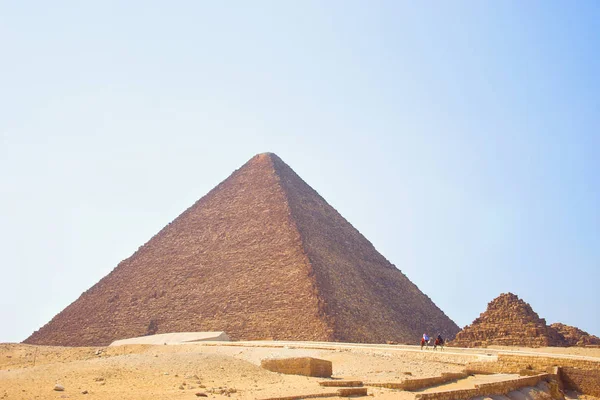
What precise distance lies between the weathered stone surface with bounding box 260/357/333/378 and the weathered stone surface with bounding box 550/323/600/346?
58.0ft

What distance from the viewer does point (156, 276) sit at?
140ft

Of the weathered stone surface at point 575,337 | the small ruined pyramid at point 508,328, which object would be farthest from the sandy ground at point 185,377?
the weathered stone surface at point 575,337

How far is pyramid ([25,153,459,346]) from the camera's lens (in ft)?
111

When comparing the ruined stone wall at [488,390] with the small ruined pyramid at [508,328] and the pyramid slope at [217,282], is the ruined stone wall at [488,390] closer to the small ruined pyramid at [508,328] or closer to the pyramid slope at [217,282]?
the small ruined pyramid at [508,328]

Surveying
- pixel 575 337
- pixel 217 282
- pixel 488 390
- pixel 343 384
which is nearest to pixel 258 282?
pixel 217 282

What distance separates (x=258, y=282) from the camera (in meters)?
36.8

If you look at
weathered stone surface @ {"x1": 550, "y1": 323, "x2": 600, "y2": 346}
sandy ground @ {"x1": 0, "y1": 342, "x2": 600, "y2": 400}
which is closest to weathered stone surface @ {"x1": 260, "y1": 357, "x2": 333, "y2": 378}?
sandy ground @ {"x1": 0, "y1": 342, "x2": 600, "y2": 400}

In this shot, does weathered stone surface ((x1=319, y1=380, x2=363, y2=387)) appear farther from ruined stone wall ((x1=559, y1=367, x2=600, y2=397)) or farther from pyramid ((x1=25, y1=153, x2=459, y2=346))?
pyramid ((x1=25, y1=153, x2=459, y2=346))

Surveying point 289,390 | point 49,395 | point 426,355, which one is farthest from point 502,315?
point 49,395

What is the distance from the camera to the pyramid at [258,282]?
3372 centimetres

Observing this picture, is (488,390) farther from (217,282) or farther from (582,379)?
(217,282)

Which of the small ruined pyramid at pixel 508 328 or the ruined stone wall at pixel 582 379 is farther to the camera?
the small ruined pyramid at pixel 508 328

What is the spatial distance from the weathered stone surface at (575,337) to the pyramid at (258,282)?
28.2ft

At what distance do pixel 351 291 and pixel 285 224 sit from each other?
6818 millimetres
